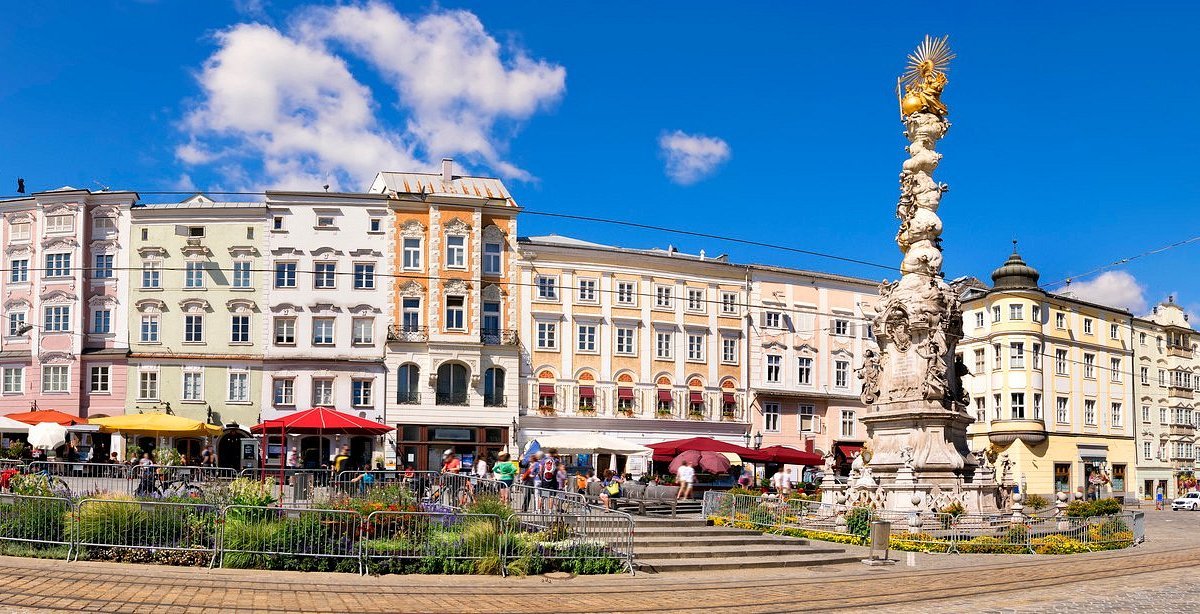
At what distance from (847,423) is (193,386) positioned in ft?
105

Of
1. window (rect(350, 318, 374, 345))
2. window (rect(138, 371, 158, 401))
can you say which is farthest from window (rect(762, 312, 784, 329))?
window (rect(138, 371, 158, 401))

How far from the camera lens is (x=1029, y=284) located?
64.2 m

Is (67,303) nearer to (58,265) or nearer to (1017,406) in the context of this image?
(58,265)

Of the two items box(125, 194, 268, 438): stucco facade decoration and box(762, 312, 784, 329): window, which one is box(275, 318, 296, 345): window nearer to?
box(125, 194, 268, 438): stucco facade decoration

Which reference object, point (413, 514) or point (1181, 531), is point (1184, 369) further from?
point (413, 514)

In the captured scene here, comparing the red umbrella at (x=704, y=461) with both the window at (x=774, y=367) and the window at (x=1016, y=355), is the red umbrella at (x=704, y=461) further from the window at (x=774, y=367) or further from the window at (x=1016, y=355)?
the window at (x=1016, y=355)

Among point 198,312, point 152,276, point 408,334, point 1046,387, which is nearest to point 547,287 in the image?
point 408,334

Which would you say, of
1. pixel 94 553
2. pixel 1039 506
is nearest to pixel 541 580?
pixel 94 553

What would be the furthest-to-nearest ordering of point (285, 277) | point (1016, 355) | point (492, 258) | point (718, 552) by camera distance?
point (1016, 355) → point (492, 258) → point (285, 277) → point (718, 552)

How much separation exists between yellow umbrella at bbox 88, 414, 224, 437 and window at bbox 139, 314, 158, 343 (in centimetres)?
1048

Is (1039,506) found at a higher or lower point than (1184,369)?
lower

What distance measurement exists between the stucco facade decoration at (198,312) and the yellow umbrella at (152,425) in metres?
9.70

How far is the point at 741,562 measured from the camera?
789 inches

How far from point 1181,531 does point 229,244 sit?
38541 millimetres
